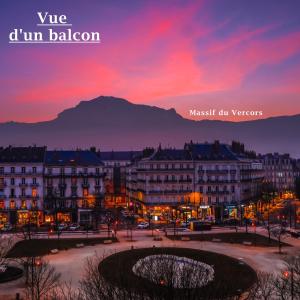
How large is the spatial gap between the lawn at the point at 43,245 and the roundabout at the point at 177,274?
29.0ft

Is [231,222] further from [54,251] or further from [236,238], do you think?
[54,251]

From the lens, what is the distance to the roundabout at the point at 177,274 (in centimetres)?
2020

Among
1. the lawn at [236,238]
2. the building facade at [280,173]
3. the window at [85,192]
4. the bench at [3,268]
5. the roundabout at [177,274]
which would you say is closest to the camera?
the roundabout at [177,274]

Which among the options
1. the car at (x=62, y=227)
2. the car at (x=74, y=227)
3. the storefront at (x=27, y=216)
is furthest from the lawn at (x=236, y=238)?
the storefront at (x=27, y=216)

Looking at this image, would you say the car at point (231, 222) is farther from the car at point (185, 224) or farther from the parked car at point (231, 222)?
the car at point (185, 224)

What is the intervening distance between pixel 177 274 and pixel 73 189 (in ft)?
186

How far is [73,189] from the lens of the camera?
78938mm

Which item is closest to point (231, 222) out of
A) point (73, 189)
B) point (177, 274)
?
point (73, 189)

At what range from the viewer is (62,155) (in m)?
82.6

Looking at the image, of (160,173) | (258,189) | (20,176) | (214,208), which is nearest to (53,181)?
(20,176)

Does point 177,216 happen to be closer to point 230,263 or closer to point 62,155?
point 62,155

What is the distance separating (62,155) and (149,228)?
22.2 meters

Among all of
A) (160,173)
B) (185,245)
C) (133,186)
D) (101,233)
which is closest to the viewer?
(185,245)

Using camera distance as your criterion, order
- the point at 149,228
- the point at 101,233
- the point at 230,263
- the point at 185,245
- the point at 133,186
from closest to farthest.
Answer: the point at 230,263, the point at 185,245, the point at 101,233, the point at 149,228, the point at 133,186
